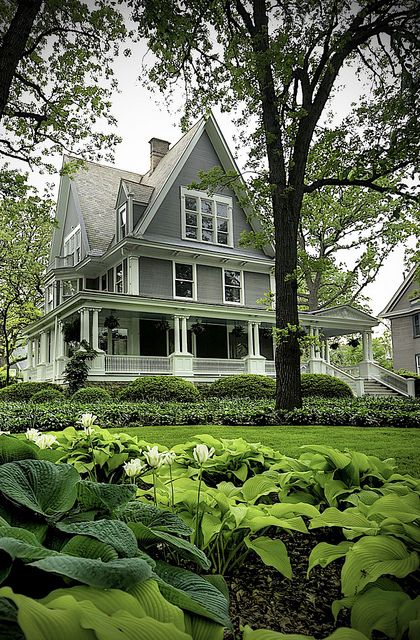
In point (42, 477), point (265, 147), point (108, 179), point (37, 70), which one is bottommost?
point (42, 477)

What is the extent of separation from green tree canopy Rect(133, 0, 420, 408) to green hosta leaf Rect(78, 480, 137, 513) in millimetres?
7874

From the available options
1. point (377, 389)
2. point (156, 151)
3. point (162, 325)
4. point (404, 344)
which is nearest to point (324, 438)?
point (162, 325)

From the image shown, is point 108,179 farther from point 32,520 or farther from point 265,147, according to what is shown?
point 32,520

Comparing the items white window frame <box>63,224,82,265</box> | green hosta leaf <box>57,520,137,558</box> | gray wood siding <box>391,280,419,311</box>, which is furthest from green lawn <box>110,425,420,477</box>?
gray wood siding <box>391,280,419,311</box>

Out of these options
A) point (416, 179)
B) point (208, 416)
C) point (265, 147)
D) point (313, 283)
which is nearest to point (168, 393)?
point (208, 416)

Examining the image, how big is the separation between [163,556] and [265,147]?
10.6 metres

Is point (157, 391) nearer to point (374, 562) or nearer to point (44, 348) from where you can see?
point (44, 348)

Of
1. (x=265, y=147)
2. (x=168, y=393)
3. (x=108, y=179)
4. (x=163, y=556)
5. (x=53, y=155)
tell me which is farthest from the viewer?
(x=108, y=179)

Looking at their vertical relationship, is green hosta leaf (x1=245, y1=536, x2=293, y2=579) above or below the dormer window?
below

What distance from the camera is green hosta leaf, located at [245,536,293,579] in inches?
70.8

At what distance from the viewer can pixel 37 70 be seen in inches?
450

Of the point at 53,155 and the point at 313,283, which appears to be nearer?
the point at 53,155

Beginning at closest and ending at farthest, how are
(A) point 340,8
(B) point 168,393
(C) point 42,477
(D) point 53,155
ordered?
1. (C) point 42,477
2. (A) point 340,8
3. (D) point 53,155
4. (B) point 168,393

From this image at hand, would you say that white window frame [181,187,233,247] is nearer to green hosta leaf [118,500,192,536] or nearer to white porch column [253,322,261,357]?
white porch column [253,322,261,357]
